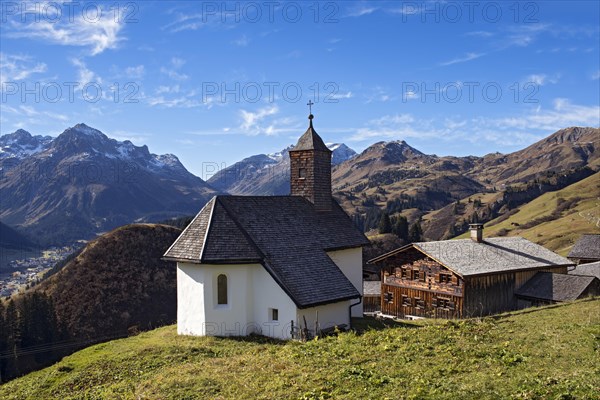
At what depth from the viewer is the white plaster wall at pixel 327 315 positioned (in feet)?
89.1

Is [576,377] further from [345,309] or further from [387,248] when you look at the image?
[387,248]

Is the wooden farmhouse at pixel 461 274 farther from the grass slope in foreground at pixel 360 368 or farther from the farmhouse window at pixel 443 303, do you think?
the grass slope in foreground at pixel 360 368

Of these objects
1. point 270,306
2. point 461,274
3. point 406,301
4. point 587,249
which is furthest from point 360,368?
point 587,249

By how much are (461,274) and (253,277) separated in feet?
72.5

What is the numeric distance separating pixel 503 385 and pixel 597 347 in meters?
6.34

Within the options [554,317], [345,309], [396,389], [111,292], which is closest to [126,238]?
[111,292]

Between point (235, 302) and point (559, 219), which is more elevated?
point (559, 219)

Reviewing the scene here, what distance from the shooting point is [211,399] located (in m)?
15.0

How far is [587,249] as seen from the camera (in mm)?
70250

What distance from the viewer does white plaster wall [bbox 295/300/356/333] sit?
2717 cm

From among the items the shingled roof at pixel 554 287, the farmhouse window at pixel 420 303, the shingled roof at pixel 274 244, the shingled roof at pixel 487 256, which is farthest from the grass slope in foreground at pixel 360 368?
the farmhouse window at pixel 420 303

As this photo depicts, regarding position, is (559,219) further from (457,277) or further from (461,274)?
(461,274)

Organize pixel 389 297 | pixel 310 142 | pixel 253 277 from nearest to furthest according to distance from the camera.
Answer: pixel 253 277 < pixel 310 142 < pixel 389 297

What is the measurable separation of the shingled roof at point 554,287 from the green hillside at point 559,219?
197 feet
